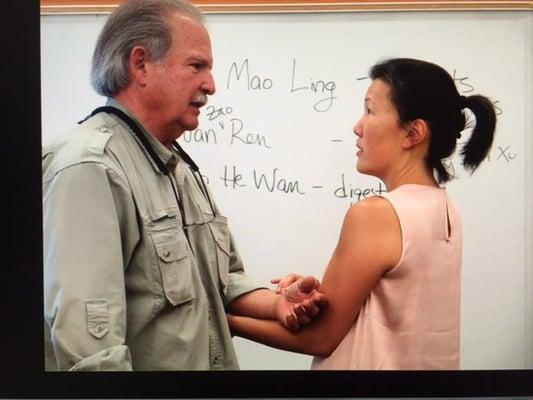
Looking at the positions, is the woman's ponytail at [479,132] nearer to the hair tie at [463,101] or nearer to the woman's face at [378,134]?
the hair tie at [463,101]

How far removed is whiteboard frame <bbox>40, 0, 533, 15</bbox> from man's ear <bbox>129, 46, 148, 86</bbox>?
182 millimetres

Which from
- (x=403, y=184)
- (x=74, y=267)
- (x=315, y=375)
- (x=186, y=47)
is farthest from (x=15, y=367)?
(x=403, y=184)

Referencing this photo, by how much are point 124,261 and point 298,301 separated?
0.50 metres

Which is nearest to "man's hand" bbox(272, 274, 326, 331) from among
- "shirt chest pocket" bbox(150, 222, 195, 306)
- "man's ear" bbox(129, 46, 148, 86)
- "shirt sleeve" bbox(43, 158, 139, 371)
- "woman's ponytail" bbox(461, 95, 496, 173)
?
"shirt chest pocket" bbox(150, 222, 195, 306)

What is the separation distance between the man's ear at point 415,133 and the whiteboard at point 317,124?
0.13 meters

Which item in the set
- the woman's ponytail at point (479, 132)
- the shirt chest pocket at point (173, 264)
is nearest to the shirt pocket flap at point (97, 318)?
the shirt chest pocket at point (173, 264)

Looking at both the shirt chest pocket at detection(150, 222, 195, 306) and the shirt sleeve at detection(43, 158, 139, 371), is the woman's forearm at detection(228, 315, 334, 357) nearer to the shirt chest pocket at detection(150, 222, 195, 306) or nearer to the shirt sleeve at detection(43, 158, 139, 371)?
the shirt chest pocket at detection(150, 222, 195, 306)

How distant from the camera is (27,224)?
2.09 meters

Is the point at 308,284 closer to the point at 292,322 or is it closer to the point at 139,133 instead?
the point at 292,322

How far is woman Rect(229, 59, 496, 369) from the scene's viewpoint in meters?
2.05

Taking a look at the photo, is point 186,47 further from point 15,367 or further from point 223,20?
point 15,367

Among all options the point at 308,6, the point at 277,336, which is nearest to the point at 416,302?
the point at 277,336

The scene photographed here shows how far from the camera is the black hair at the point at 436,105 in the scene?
207 centimetres

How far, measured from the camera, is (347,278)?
2062 mm
